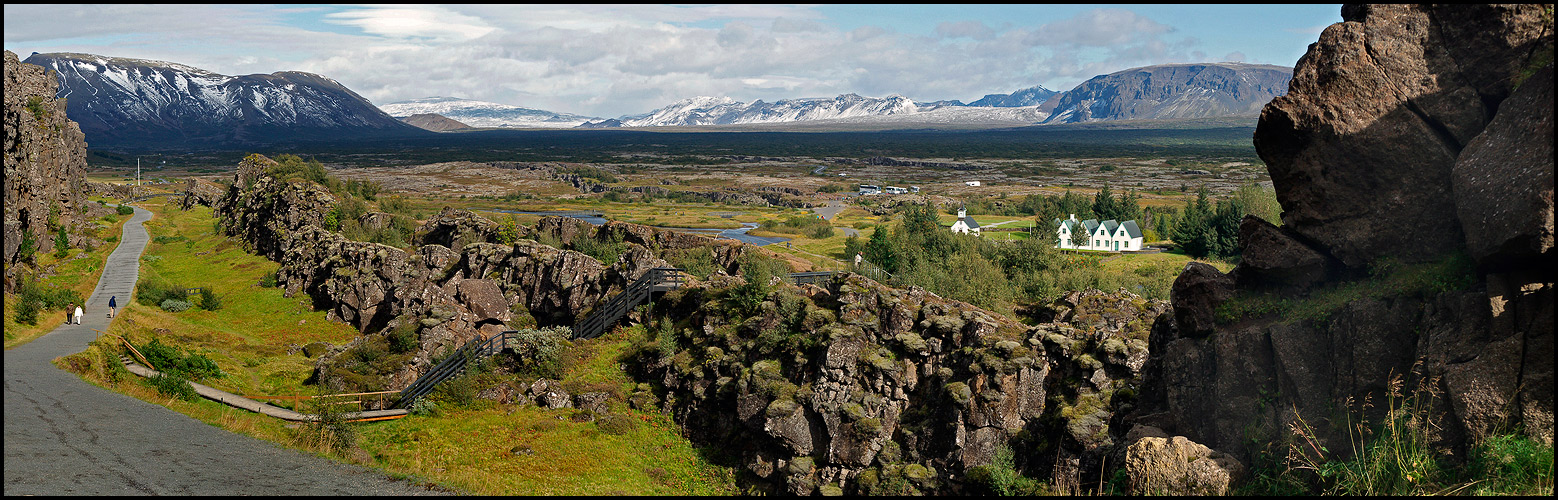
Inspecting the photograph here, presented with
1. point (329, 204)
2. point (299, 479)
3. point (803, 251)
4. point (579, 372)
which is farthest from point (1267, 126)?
point (803, 251)

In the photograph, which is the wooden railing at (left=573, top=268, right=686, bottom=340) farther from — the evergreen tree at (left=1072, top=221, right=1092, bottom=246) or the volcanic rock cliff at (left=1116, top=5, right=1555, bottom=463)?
the evergreen tree at (left=1072, top=221, right=1092, bottom=246)

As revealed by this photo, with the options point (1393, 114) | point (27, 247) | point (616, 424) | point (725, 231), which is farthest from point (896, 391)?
point (725, 231)

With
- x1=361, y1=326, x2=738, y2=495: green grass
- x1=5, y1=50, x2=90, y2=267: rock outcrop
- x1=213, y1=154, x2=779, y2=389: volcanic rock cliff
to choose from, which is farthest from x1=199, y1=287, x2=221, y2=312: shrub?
x1=361, y1=326, x2=738, y2=495: green grass

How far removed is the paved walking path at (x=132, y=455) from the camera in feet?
56.1

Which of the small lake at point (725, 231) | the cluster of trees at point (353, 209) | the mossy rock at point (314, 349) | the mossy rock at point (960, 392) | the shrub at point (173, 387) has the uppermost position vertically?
the cluster of trees at point (353, 209)

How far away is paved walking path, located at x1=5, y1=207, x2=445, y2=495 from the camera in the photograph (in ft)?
56.1

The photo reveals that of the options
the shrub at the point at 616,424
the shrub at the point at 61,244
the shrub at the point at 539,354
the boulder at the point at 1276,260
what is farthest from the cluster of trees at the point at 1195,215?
the shrub at the point at 61,244

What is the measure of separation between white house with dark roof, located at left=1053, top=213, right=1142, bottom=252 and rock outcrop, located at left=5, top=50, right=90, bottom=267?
83515 millimetres

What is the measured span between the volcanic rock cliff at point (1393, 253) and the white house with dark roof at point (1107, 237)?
249 ft

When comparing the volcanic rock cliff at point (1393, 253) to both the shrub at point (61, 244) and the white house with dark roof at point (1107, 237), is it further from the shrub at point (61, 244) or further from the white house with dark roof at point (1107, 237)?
the white house with dark roof at point (1107, 237)

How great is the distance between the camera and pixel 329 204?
58.7 m

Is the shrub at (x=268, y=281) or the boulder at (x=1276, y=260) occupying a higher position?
the boulder at (x=1276, y=260)

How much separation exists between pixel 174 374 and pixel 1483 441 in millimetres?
32371

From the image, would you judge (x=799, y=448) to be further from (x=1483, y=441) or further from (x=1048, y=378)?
(x=1483, y=441)
